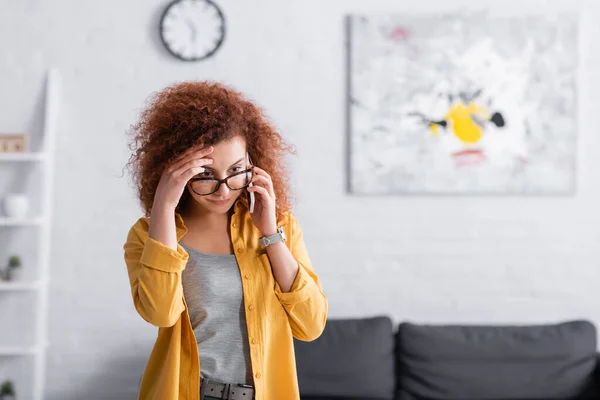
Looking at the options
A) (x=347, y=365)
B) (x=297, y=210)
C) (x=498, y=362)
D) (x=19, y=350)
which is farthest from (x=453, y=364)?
(x=19, y=350)

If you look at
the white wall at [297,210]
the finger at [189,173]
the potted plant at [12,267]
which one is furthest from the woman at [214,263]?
the potted plant at [12,267]

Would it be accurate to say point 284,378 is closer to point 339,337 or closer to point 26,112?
point 339,337

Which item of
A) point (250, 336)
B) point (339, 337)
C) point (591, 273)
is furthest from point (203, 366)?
point (591, 273)

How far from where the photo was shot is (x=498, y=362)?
2.72 metres

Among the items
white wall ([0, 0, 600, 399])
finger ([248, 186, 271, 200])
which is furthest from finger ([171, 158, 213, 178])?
white wall ([0, 0, 600, 399])

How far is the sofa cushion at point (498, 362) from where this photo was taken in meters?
2.70

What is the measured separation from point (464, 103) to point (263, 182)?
6.13ft

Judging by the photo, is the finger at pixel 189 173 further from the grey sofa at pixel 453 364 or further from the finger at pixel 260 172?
the grey sofa at pixel 453 364

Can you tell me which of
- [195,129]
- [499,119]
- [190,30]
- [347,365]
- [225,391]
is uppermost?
[190,30]

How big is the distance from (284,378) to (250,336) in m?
0.13

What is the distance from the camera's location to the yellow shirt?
126cm

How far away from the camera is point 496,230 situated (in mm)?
3006

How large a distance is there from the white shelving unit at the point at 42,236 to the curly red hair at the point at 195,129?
1642 millimetres

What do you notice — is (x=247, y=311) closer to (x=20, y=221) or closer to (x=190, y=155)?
(x=190, y=155)
